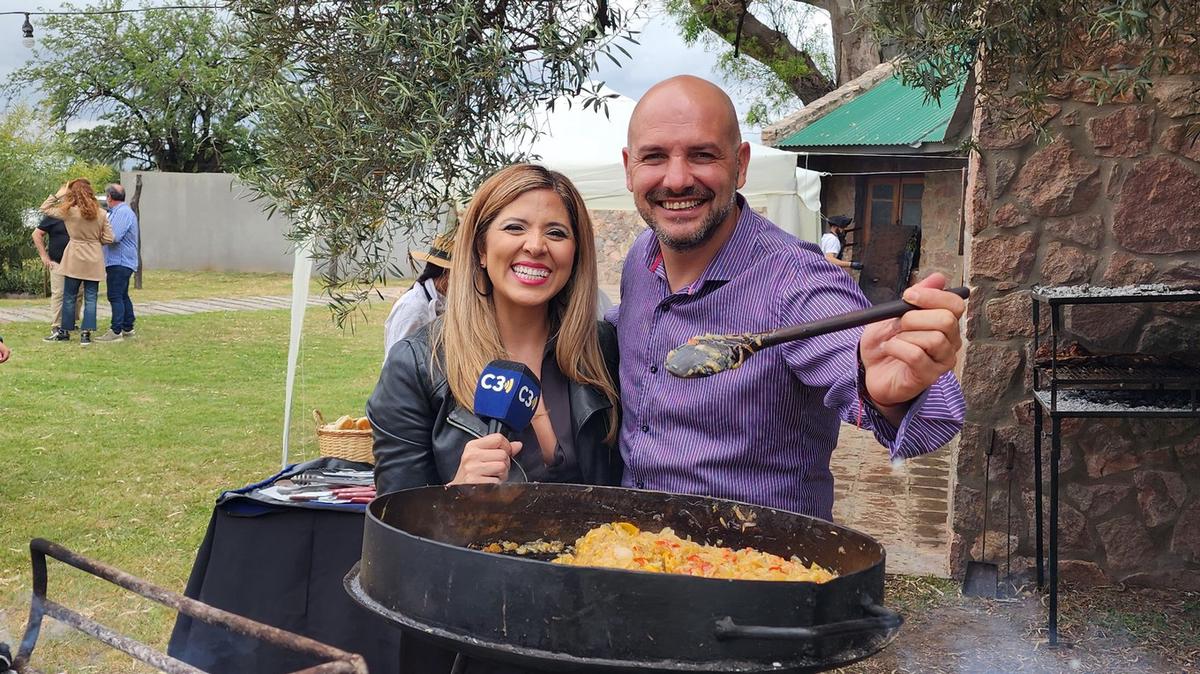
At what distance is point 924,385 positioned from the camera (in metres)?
2.12

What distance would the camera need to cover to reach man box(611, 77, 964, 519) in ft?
8.61

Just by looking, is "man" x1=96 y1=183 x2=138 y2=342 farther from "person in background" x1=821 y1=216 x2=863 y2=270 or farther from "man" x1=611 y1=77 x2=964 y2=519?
"man" x1=611 y1=77 x2=964 y2=519

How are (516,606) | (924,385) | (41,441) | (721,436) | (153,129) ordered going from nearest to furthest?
(516,606), (924,385), (721,436), (41,441), (153,129)

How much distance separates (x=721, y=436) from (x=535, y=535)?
1.62 feet

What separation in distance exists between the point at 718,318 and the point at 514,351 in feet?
1.84

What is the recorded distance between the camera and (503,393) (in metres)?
2.55

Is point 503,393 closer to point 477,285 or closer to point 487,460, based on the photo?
point 487,460

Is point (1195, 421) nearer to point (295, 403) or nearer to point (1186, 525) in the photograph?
point (1186, 525)

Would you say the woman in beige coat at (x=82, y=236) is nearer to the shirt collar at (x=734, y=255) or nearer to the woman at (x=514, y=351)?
the woman at (x=514, y=351)

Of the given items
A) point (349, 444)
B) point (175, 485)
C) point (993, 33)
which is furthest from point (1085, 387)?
point (175, 485)

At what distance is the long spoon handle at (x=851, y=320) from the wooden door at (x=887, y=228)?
15950mm

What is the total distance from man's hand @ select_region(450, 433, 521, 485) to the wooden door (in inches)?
615

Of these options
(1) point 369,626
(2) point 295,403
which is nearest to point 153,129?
(2) point 295,403

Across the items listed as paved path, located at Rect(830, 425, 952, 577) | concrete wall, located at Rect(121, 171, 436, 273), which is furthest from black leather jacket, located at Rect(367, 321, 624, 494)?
concrete wall, located at Rect(121, 171, 436, 273)
